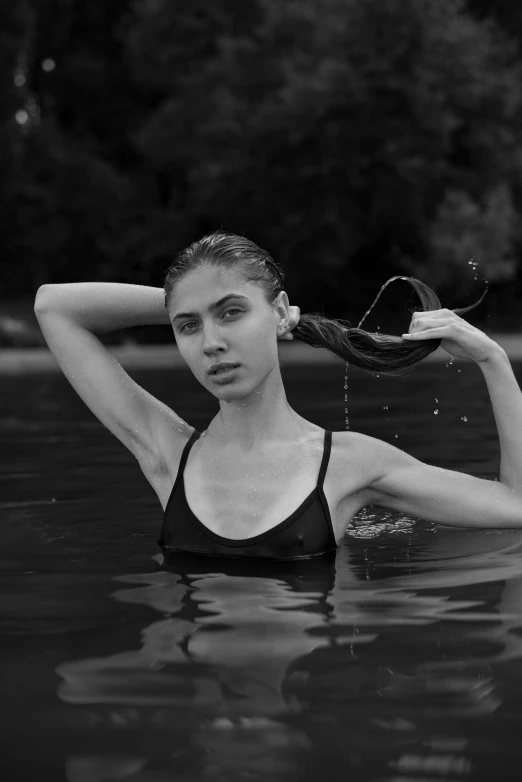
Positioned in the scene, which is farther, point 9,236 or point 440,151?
point 9,236

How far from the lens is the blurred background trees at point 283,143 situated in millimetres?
30891

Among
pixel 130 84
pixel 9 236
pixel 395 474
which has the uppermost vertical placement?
pixel 130 84

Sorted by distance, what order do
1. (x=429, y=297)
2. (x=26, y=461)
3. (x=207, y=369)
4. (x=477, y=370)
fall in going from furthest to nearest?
(x=477, y=370) → (x=26, y=461) → (x=429, y=297) → (x=207, y=369)

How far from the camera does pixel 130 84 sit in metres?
38.3

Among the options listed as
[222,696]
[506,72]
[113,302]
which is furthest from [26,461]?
[506,72]

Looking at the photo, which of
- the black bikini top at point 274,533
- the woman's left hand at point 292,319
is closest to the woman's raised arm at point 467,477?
the black bikini top at point 274,533

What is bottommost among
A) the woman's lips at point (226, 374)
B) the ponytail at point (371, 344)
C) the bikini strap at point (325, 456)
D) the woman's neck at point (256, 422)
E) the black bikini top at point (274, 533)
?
the black bikini top at point (274, 533)

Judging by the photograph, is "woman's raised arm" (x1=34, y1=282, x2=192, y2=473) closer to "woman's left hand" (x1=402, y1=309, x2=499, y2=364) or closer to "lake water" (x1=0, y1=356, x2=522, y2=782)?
"lake water" (x1=0, y1=356, x2=522, y2=782)

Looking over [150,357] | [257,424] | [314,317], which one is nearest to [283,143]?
[150,357]

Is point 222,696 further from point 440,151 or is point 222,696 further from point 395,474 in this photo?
point 440,151

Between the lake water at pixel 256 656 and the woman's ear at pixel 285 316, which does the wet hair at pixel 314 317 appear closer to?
the woman's ear at pixel 285 316

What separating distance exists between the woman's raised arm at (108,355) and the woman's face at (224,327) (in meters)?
0.40

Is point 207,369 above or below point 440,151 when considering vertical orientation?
below

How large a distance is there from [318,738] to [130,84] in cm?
3710
